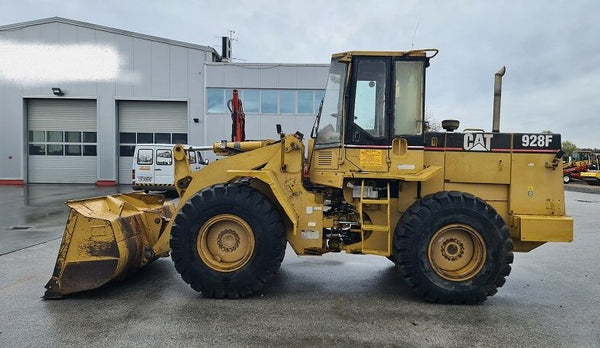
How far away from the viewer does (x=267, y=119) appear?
22.4 metres

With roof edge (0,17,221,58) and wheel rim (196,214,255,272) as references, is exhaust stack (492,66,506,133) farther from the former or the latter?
roof edge (0,17,221,58)

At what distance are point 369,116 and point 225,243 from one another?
2.23 metres

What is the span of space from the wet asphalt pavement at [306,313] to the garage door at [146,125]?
1807cm

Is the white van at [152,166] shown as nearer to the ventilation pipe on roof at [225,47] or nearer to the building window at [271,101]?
the building window at [271,101]

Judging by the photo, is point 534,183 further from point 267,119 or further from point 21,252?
point 267,119

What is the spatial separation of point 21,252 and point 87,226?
11.3 ft

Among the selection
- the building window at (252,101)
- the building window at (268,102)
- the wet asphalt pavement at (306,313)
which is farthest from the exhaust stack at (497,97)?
the building window at (252,101)

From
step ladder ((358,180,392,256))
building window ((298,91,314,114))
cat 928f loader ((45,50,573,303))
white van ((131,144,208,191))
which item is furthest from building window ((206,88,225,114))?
step ladder ((358,180,392,256))

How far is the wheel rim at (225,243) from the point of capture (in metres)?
4.65

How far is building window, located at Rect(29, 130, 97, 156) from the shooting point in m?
23.7

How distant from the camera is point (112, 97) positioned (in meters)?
22.9

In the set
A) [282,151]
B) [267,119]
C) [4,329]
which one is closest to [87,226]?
[4,329]

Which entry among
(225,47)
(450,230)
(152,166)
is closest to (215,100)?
(152,166)

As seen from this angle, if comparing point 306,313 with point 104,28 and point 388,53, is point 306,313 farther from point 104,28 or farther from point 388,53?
point 104,28
